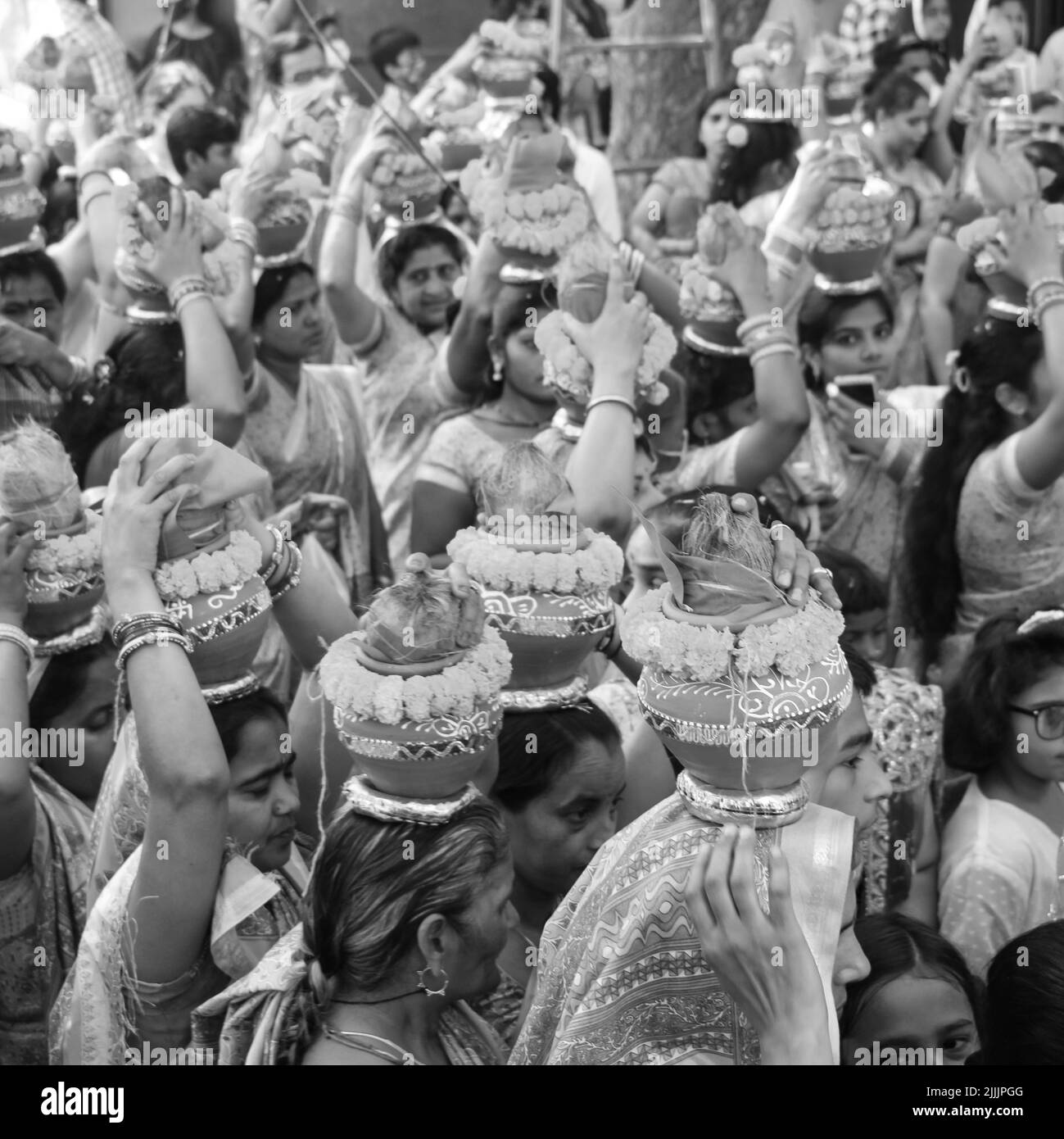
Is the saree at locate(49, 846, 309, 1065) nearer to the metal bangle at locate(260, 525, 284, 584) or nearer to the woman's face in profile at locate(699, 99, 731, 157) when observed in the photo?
the metal bangle at locate(260, 525, 284, 584)

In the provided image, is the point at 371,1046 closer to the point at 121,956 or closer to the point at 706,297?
the point at 121,956

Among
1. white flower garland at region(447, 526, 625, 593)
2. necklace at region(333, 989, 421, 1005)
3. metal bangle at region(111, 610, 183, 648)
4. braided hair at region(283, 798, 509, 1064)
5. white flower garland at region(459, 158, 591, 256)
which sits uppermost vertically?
white flower garland at region(459, 158, 591, 256)

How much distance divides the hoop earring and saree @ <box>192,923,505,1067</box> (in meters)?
0.12

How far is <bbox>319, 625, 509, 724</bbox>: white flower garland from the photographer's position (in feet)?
6.72

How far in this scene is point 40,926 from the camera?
8.61ft

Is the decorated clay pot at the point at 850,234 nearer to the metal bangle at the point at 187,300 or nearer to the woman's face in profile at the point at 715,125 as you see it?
the metal bangle at the point at 187,300

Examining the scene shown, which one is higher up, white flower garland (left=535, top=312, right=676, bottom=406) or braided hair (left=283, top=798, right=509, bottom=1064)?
white flower garland (left=535, top=312, right=676, bottom=406)

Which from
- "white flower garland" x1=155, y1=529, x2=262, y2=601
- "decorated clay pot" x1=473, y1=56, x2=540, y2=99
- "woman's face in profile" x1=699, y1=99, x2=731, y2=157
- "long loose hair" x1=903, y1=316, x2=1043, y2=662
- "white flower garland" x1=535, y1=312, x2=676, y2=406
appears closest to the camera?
"white flower garland" x1=155, y1=529, x2=262, y2=601

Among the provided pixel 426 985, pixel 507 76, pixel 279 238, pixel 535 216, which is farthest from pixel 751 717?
pixel 507 76

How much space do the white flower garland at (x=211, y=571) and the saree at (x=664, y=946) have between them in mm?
673

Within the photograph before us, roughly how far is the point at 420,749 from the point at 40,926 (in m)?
0.93

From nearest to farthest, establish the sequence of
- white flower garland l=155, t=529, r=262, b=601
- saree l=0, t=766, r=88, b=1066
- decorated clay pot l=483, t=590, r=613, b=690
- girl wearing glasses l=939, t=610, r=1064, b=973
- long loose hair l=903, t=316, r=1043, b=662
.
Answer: white flower garland l=155, t=529, r=262, b=601 < decorated clay pot l=483, t=590, r=613, b=690 < saree l=0, t=766, r=88, b=1066 < girl wearing glasses l=939, t=610, r=1064, b=973 < long loose hair l=903, t=316, r=1043, b=662

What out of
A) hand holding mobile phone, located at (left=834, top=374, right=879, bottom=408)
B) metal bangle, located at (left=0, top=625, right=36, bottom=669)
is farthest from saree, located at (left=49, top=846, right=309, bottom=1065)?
hand holding mobile phone, located at (left=834, top=374, right=879, bottom=408)
